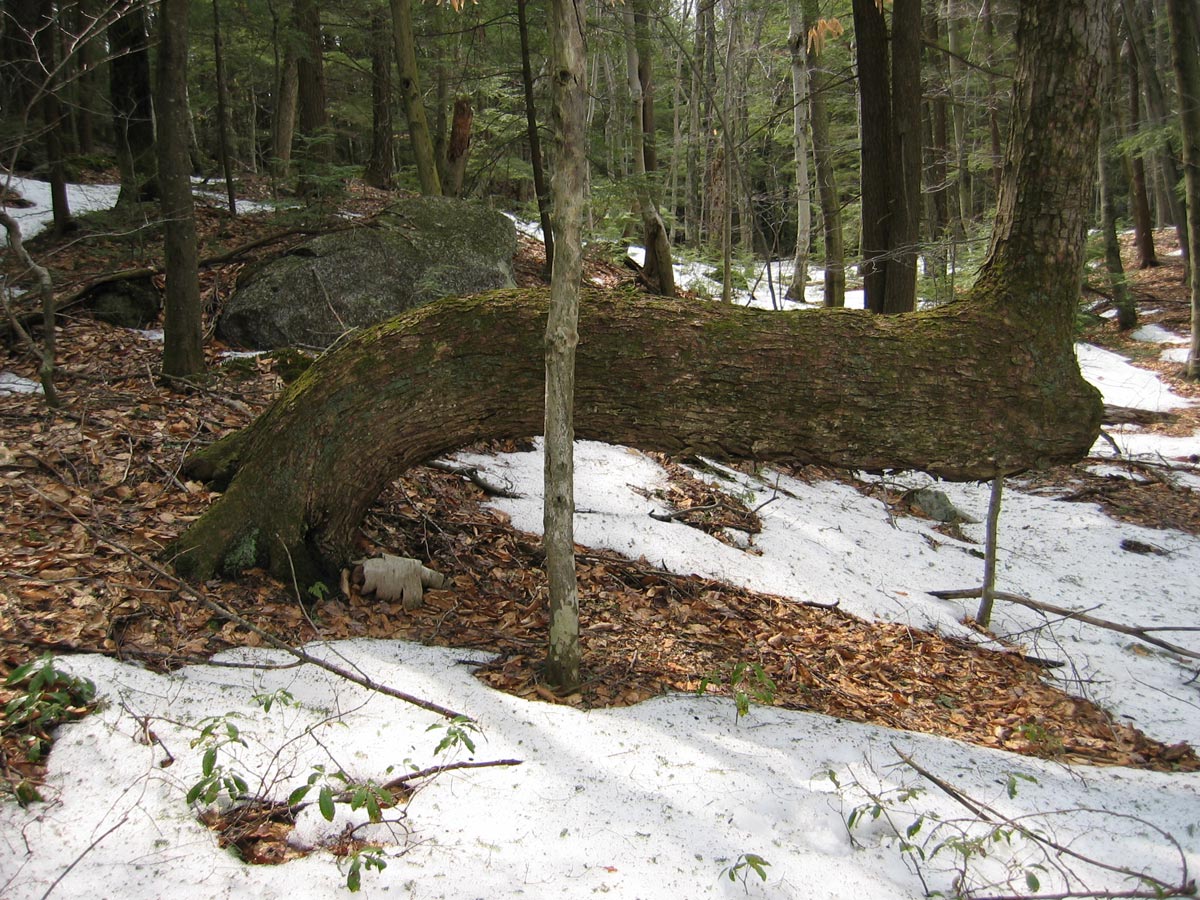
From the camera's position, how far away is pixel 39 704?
2.56 m

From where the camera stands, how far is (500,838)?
250cm

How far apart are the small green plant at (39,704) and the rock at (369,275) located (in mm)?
4241

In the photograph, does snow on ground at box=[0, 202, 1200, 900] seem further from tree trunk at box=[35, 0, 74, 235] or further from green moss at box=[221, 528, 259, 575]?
tree trunk at box=[35, 0, 74, 235]

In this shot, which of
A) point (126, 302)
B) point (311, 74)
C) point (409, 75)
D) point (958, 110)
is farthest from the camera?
point (958, 110)

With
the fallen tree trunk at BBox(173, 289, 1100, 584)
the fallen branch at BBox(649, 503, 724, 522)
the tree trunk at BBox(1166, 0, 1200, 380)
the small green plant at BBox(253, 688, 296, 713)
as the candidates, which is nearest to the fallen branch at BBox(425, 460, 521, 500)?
the fallen branch at BBox(649, 503, 724, 522)

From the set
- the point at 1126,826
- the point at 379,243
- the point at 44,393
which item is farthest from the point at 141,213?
the point at 1126,826

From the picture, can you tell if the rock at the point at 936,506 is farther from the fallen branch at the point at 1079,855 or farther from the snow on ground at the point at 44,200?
the snow on ground at the point at 44,200

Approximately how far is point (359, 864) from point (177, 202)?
4.53m

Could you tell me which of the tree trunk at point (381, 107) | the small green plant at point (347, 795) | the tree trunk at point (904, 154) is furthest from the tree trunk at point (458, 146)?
the small green plant at point (347, 795)

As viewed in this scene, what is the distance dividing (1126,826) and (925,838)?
868 millimetres

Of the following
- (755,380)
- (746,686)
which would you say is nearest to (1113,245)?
(755,380)

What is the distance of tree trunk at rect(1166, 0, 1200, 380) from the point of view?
11.0 m

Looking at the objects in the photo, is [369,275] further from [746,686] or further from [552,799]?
[552,799]

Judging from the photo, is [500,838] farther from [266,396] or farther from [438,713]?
[266,396]
